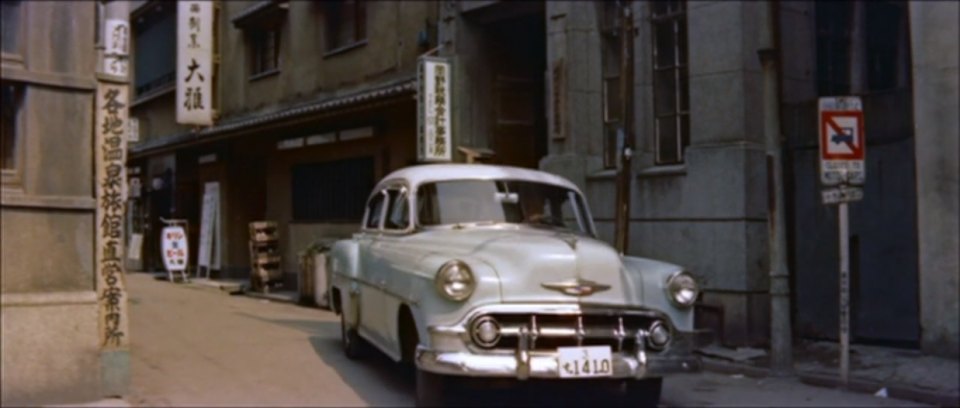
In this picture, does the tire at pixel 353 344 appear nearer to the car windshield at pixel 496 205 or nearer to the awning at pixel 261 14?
the car windshield at pixel 496 205

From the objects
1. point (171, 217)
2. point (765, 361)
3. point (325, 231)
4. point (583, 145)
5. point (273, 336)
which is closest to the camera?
point (765, 361)

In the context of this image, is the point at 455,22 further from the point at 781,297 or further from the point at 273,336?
the point at 781,297

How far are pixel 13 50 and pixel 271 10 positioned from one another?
12.7 meters

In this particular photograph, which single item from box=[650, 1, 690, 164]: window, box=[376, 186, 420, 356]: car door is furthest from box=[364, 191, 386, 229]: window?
box=[650, 1, 690, 164]: window

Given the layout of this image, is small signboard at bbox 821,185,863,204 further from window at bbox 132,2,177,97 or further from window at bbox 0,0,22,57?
window at bbox 132,2,177,97

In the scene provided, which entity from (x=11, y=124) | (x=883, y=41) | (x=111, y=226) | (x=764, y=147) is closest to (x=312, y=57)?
(x=764, y=147)

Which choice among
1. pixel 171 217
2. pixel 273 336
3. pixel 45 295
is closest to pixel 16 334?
pixel 45 295

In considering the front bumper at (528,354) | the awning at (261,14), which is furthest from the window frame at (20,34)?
the awning at (261,14)

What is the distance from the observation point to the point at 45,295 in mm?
7055

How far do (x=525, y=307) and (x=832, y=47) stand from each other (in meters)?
7.83

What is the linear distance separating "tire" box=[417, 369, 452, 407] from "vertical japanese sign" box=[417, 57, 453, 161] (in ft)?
24.1

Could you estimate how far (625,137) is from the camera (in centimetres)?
1102

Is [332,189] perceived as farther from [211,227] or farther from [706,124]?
[706,124]

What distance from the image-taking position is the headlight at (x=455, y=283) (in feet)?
20.0
